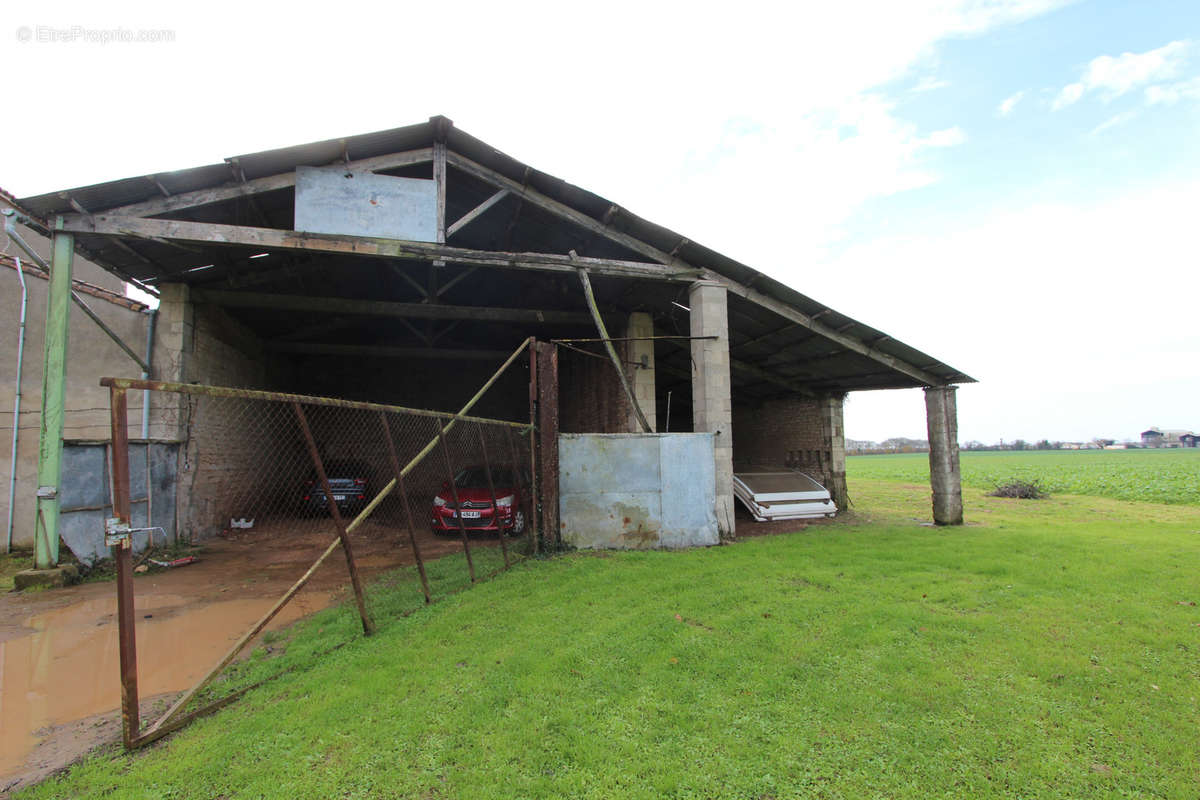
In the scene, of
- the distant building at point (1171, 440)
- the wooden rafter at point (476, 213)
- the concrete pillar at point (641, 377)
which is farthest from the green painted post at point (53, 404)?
the distant building at point (1171, 440)

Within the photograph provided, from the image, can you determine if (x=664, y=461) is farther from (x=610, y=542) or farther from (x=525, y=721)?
(x=525, y=721)

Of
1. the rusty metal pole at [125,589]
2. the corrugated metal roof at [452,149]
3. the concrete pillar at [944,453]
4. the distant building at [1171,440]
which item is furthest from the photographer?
the distant building at [1171,440]

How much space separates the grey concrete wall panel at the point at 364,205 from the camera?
276 inches

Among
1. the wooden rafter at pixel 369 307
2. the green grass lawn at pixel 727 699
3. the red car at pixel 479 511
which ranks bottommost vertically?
the green grass lawn at pixel 727 699

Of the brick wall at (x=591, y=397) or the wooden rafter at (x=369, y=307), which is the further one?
the brick wall at (x=591, y=397)

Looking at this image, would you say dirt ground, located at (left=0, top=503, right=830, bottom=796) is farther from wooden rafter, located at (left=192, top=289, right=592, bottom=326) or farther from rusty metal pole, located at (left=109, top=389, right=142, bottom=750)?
wooden rafter, located at (left=192, top=289, right=592, bottom=326)

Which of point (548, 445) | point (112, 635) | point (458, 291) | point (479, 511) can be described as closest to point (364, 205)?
point (458, 291)

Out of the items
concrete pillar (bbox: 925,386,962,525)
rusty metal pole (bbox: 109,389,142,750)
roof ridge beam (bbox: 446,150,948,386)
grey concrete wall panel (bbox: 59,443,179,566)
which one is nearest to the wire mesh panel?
rusty metal pole (bbox: 109,389,142,750)

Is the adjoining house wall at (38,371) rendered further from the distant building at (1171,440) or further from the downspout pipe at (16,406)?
the distant building at (1171,440)

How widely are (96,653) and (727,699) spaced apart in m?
4.92

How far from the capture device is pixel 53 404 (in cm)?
619

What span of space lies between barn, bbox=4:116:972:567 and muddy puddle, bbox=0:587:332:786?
7.38ft

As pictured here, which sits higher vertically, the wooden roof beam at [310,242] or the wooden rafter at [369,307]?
the wooden roof beam at [310,242]

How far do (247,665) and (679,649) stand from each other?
310cm
